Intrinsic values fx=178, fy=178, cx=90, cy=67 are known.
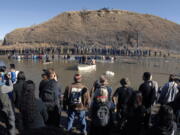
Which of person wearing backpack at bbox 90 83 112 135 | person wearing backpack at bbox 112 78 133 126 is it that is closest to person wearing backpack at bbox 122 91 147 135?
person wearing backpack at bbox 112 78 133 126

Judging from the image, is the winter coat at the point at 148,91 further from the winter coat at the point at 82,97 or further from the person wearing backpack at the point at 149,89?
the winter coat at the point at 82,97

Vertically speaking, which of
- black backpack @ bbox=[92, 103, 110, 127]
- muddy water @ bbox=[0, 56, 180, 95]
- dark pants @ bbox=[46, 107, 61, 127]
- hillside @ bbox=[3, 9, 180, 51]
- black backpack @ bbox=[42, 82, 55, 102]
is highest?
hillside @ bbox=[3, 9, 180, 51]

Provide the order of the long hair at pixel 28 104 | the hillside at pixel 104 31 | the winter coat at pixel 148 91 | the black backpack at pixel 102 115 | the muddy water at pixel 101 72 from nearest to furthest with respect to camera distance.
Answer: the long hair at pixel 28 104, the black backpack at pixel 102 115, the winter coat at pixel 148 91, the muddy water at pixel 101 72, the hillside at pixel 104 31

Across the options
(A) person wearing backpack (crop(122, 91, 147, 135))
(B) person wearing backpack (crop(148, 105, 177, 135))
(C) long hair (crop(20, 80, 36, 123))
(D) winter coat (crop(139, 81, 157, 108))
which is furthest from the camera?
(D) winter coat (crop(139, 81, 157, 108))

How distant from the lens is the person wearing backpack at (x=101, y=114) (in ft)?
12.1

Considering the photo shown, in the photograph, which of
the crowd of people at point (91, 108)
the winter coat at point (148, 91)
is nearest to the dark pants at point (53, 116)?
the crowd of people at point (91, 108)

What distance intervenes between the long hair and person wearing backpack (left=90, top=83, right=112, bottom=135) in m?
1.23

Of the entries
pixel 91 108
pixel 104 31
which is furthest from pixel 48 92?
pixel 104 31

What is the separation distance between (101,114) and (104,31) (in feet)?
249

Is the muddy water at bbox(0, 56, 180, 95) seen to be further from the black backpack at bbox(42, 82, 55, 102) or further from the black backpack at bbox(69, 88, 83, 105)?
the black backpack at bbox(69, 88, 83, 105)

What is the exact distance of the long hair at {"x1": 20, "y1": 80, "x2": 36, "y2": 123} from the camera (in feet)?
11.6

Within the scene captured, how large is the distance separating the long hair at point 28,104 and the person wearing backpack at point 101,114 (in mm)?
1228

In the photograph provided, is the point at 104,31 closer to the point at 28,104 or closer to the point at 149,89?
the point at 149,89

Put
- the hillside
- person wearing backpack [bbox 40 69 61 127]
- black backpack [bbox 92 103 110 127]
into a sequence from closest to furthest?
black backpack [bbox 92 103 110 127], person wearing backpack [bbox 40 69 61 127], the hillside
